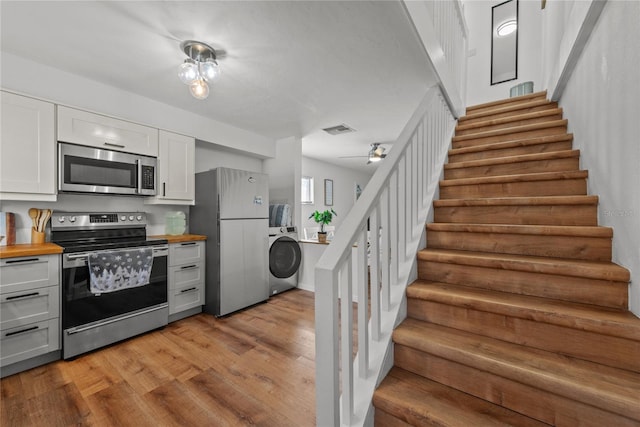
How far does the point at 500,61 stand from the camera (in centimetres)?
452

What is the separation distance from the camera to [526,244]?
144cm

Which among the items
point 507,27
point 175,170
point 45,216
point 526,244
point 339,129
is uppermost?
point 507,27

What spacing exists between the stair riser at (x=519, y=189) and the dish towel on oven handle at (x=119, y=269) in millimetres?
2777

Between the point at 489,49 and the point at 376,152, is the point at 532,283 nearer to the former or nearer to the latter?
the point at 376,152

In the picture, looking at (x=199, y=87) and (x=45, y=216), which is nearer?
→ (x=199, y=87)

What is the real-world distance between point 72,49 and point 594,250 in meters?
3.60

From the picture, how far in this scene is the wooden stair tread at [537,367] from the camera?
0.81 meters

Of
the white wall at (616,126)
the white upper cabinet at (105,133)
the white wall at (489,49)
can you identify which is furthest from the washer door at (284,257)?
the white wall at (489,49)

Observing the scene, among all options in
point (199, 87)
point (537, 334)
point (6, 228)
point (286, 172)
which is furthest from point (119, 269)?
point (537, 334)

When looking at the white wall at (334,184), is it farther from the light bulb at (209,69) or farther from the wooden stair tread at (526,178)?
the wooden stair tread at (526,178)

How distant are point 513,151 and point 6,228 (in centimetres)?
423

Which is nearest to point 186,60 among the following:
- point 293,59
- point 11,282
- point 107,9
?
point 107,9

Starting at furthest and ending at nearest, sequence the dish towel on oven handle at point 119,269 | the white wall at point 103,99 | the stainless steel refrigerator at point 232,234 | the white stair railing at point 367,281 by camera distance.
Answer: the stainless steel refrigerator at point 232,234
the dish towel on oven handle at point 119,269
the white wall at point 103,99
the white stair railing at point 367,281

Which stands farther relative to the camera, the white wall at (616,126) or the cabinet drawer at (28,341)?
the cabinet drawer at (28,341)
